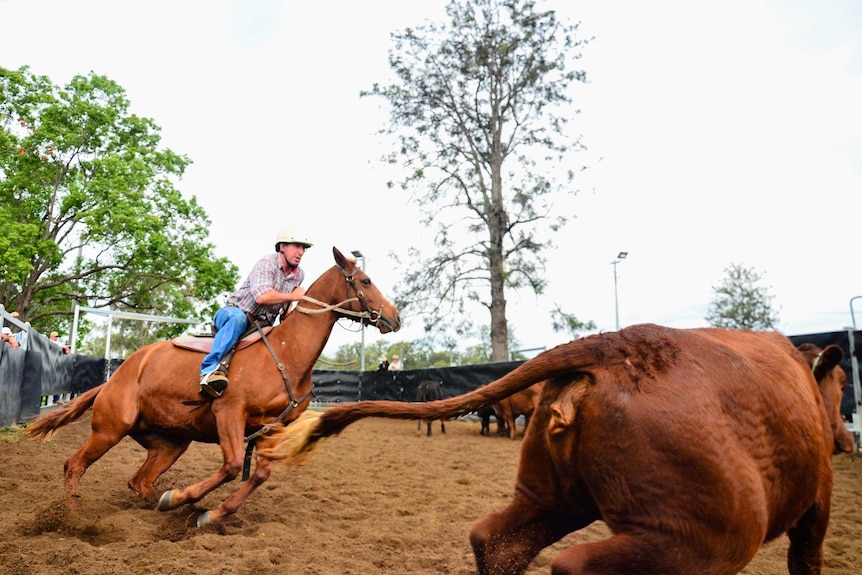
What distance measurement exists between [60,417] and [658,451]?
5595 mm

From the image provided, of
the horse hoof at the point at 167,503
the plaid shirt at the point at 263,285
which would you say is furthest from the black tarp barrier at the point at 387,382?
the horse hoof at the point at 167,503

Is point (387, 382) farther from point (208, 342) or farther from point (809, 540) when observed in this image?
point (809, 540)

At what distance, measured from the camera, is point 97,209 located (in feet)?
79.1

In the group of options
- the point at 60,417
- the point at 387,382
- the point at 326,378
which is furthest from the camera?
the point at 326,378

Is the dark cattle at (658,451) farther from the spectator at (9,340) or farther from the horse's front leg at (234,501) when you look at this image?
the spectator at (9,340)

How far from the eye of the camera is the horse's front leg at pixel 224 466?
4.64m

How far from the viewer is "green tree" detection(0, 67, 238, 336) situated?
24250 mm

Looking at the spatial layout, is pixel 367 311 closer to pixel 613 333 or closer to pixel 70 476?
pixel 70 476

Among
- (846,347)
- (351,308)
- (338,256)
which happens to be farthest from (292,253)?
(846,347)

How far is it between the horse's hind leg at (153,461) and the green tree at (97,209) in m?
21.0

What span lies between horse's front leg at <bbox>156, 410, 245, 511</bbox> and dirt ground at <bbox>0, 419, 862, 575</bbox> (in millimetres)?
227

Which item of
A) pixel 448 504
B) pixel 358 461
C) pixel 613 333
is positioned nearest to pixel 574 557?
pixel 613 333

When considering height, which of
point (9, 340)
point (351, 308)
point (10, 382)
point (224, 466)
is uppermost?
point (351, 308)

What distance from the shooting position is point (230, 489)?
6684 mm
